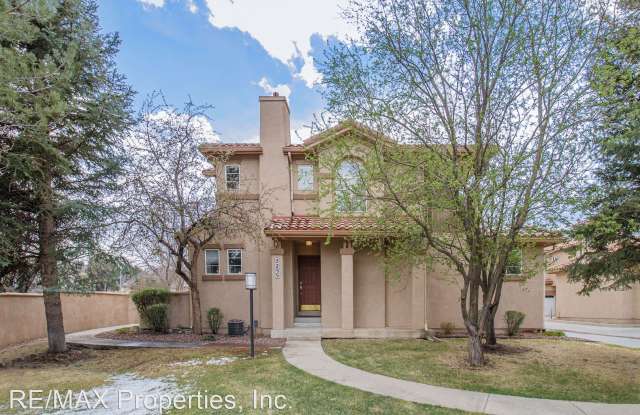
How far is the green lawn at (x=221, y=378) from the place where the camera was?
5625 millimetres

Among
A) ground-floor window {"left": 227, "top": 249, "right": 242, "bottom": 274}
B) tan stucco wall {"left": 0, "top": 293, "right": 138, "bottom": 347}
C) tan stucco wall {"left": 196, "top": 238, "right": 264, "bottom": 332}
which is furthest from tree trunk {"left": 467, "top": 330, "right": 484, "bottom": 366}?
tan stucco wall {"left": 0, "top": 293, "right": 138, "bottom": 347}

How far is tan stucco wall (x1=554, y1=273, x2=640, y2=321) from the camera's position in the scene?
17531 mm

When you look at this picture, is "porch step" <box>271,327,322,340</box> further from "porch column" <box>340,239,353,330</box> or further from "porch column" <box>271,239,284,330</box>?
"porch column" <box>340,239,353,330</box>

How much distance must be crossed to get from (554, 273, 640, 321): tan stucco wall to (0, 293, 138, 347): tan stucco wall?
22.0 meters

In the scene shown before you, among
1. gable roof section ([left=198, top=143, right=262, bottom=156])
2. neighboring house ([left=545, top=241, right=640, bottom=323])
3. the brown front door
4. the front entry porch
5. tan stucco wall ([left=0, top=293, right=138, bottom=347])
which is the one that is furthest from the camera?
neighboring house ([left=545, top=241, right=640, bottom=323])

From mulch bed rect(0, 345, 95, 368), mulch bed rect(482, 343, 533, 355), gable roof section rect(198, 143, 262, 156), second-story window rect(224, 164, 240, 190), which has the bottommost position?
mulch bed rect(482, 343, 533, 355)

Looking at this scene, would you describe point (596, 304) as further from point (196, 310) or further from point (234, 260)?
point (196, 310)

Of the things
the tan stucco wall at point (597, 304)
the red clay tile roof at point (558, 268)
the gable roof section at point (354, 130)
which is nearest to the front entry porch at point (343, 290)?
the gable roof section at point (354, 130)

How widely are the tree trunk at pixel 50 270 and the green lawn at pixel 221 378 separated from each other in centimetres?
111

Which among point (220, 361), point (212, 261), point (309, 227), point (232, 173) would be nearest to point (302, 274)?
point (309, 227)

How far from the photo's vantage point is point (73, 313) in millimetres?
14016

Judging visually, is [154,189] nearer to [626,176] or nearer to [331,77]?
[331,77]

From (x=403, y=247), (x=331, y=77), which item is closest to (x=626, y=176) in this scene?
(x=403, y=247)

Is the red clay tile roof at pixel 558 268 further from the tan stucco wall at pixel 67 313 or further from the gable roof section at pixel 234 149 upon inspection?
the tan stucco wall at pixel 67 313
